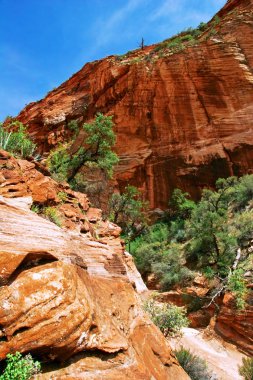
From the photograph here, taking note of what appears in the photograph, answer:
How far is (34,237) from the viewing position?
460cm

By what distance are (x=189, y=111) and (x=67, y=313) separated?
2502 centimetres

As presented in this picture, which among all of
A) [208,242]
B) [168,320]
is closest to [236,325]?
[168,320]

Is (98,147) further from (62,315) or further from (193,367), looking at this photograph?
(62,315)

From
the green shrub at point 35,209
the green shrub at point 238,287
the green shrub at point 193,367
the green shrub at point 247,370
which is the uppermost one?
the green shrub at point 35,209

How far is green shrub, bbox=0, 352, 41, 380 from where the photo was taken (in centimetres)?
310

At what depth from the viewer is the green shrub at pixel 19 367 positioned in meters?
Answer: 3.10

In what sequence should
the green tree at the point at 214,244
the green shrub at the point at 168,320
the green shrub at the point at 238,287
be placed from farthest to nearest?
1. the green tree at the point at 214,244
2. the green shrub at the point at 238,287
3. the green shrub at the point at 168,320

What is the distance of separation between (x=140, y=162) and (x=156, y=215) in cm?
467

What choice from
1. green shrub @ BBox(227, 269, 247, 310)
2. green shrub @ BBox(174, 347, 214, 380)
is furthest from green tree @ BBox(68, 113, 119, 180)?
green shrub @ BBox(174, 347, 214, 380)

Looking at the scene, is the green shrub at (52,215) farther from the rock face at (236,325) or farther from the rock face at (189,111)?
the rock face at (189,111)

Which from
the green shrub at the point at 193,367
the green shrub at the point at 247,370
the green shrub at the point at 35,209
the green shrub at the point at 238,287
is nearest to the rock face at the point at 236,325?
the green shrub at the point at 238,287

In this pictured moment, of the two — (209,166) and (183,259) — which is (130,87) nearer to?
(209,166)

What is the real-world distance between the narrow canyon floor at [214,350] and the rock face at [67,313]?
4302mm

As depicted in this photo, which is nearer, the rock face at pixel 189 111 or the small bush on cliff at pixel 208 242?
the small bush on cliff at pixel 208 242
